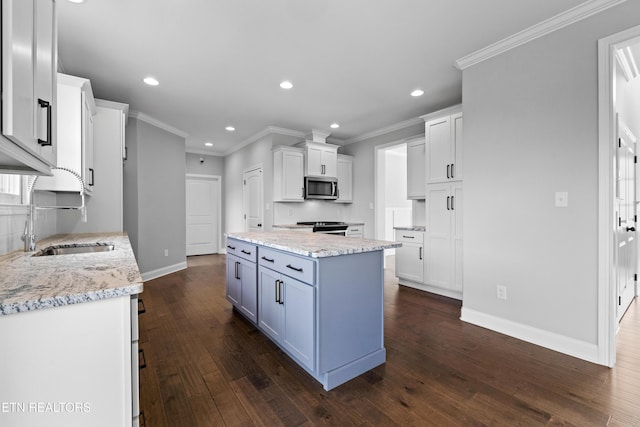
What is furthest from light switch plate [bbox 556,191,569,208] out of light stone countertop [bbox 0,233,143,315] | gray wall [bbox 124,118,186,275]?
gray wall [bbox 124,118,186,275]

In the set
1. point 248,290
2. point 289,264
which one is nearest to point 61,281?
point 289,264

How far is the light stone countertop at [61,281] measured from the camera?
869mm

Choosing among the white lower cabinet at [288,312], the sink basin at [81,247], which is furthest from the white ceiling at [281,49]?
the white lower cabinet at [288,312]

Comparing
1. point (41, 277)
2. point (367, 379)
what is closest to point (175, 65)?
point (41, 277)

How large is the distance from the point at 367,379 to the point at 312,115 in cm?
375

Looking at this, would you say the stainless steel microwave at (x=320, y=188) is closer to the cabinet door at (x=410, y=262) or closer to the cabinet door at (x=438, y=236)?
the cabinet door at (x=410, y=262)

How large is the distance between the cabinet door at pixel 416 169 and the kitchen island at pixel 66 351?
3966 mm

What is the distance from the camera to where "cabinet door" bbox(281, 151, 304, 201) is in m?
5.07

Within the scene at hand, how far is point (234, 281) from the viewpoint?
10.2ft

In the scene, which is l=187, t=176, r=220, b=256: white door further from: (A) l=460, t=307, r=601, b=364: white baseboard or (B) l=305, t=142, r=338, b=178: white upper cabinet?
(A) l=460, t=307, r=601, b=364: white baseboard

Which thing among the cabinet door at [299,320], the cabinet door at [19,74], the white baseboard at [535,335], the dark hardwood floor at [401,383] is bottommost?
the dark hardwood floor at [401,383]

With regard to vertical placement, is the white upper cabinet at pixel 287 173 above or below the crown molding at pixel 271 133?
below

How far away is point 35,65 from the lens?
3.50ft

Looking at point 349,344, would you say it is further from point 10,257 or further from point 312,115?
point 312,115
